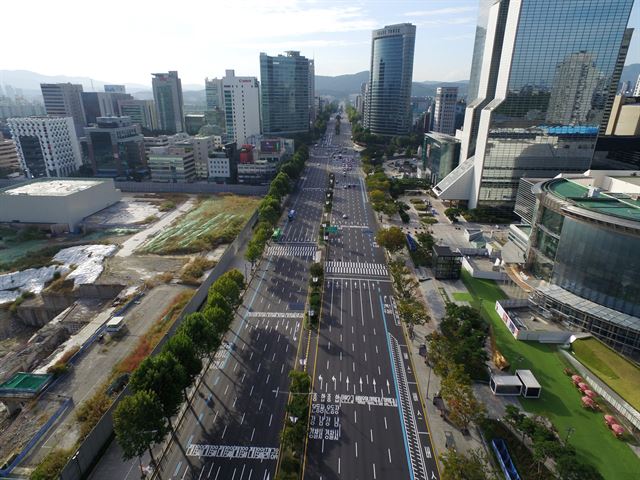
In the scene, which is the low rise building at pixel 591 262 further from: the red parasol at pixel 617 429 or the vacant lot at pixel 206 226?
the vacant lot at pixel 206 226

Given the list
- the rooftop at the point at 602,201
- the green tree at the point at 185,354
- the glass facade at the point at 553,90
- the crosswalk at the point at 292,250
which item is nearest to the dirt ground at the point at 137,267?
the crosswalk at the point at 292,250

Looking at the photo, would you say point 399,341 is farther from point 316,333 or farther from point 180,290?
point 180,290

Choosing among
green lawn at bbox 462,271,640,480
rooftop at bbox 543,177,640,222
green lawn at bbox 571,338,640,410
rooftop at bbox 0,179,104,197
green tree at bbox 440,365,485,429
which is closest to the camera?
green lawn at bbox 462,271,640,480

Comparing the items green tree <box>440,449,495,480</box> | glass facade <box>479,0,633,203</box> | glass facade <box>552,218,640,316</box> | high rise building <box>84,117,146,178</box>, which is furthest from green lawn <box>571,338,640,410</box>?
high rise building <box>84,117,146,178</box>

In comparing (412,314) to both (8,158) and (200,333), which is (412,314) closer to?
(200,333)

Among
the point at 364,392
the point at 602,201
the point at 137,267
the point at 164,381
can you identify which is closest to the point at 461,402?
the point at 364,392

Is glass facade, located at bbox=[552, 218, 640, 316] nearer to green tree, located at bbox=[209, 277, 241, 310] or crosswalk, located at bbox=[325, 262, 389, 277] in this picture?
crosswalk, located at bbox=[325, 262, 389, 277]

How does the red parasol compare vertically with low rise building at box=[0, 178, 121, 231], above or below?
below

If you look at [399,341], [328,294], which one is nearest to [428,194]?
[328,294]

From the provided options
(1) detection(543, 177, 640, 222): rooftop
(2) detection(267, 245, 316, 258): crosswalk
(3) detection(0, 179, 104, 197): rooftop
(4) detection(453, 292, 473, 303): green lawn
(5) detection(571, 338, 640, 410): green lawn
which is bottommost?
(4) detection(453, 292, 473, 303): green lawn
